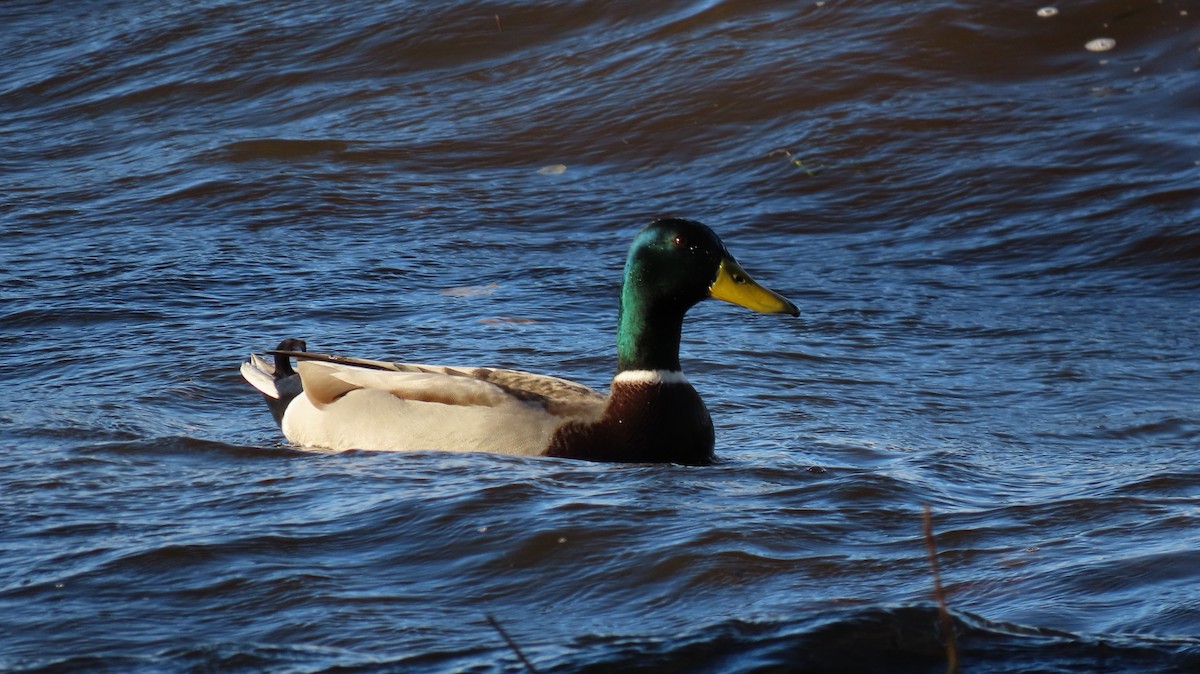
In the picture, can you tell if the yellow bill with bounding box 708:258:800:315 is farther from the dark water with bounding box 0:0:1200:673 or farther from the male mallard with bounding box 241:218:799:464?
the dark water with bounding box 0:0:1200:673

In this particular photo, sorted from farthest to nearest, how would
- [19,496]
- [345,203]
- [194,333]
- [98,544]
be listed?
1. [345,203]
2. [194,333]
3. [19,496]
4. [98,544]

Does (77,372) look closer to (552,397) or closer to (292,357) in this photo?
(292,357)

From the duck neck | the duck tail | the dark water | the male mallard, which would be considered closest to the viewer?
the dark water

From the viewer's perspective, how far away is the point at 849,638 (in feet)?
11.1

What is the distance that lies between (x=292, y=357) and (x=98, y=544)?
203cm

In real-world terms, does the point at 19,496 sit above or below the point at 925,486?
above

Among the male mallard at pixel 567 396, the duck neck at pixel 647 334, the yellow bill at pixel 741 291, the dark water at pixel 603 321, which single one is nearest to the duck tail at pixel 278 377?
the male mallard at pixel 567 396

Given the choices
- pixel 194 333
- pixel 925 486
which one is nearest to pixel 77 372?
pixel 194 333

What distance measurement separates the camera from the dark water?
370 centimetres

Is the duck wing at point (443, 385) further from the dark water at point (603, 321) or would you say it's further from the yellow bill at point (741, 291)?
the yellow bill at point (741, 291)

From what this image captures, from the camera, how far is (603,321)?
7371 millimetres

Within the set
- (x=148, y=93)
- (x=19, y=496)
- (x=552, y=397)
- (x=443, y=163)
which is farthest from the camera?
(x=148, y=93)

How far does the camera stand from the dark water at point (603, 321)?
3.70 m

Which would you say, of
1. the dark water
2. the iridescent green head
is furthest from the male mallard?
the dark water
